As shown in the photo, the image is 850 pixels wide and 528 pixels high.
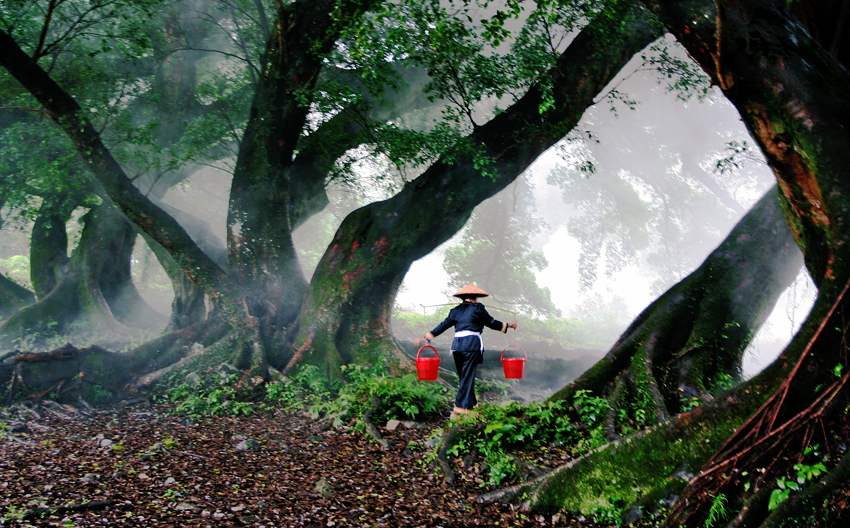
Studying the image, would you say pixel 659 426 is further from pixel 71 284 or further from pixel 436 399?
pixel 71 284

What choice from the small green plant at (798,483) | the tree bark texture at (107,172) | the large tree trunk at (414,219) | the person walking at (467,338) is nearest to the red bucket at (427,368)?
the person walking at (467,338)

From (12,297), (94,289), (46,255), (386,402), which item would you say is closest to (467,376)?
(386,402)

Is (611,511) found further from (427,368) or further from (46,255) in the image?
(46,255)

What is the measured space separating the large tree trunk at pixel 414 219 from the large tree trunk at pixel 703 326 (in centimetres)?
354

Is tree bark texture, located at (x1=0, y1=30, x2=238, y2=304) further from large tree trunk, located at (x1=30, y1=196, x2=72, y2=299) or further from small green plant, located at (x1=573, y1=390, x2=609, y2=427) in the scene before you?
small green plant, located at (x1=573, y1=390, x2=609, y2=427)

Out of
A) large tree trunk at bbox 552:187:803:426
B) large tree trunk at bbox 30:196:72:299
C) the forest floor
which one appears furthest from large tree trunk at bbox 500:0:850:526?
large tree trunk at bbox 30:196:72:299

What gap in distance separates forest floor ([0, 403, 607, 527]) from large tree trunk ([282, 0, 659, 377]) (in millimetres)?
2409

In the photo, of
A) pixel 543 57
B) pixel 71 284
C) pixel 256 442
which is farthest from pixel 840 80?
pixel 71 284

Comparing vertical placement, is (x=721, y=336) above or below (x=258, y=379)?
above

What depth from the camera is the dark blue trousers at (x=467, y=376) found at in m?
6.09

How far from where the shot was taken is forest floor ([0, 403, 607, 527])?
3680 mm

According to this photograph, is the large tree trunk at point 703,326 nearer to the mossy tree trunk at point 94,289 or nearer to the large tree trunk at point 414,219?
the large tree trunk at point 414,219

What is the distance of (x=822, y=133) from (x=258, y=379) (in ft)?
25.5

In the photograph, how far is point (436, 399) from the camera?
7.01 meters
